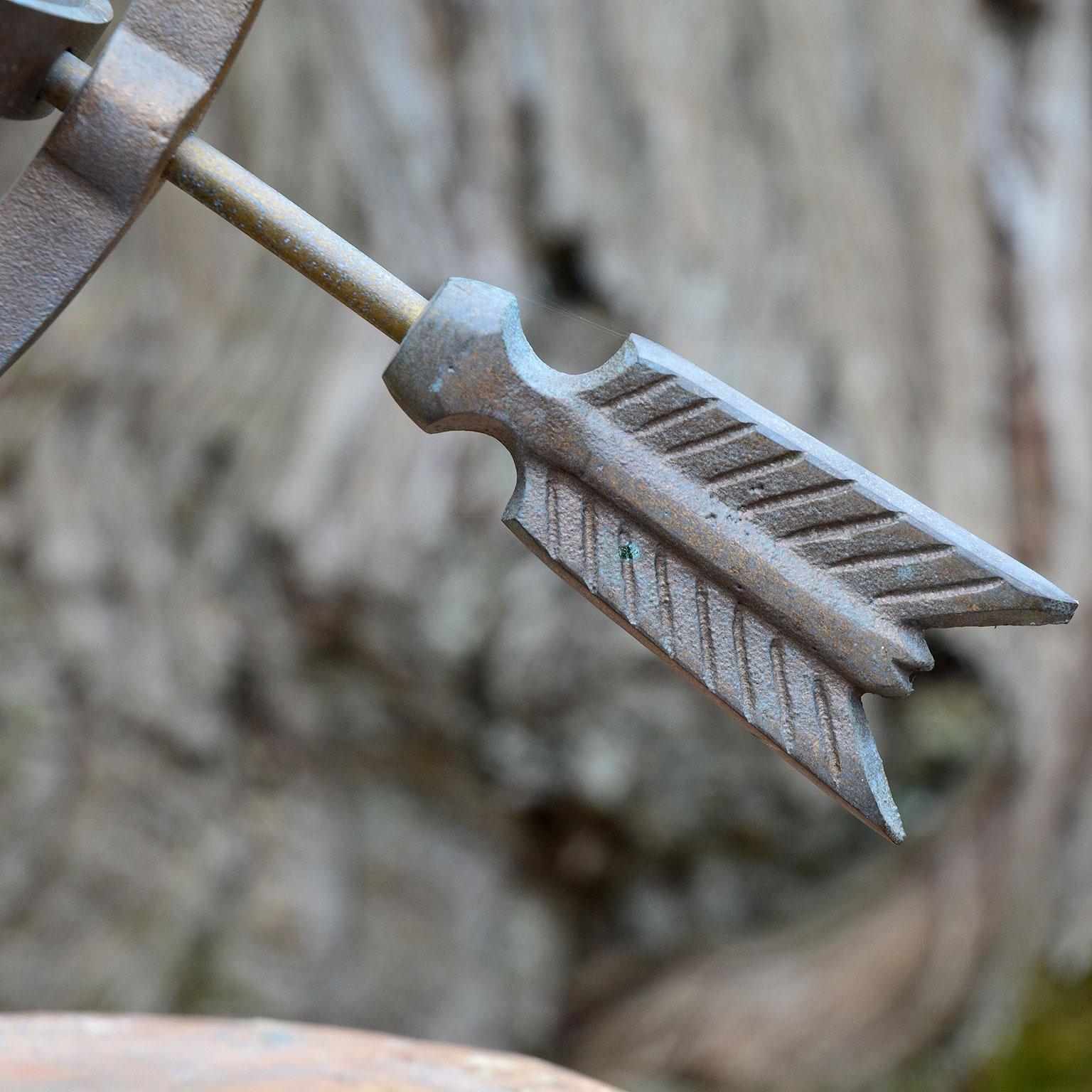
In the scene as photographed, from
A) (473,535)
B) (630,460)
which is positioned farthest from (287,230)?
(473,535)

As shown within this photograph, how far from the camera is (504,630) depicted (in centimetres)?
152

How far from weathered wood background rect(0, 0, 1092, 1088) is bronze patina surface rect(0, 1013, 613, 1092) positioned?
1.90ft

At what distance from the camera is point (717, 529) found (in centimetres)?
66

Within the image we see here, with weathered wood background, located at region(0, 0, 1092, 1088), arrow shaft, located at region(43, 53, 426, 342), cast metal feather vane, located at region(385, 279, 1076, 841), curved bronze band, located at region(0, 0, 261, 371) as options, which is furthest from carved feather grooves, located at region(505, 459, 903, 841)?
weathered wood background, located at region(0, 0, 1092, 1088)

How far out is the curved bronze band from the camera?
66 cm

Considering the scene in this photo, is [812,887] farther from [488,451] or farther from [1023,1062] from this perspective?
[488,451]

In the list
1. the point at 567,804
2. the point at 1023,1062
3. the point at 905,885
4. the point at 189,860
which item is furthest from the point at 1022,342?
the point at 189,860

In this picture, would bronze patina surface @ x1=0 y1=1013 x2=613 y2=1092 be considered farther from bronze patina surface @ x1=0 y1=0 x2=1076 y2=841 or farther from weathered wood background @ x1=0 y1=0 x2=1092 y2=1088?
weathered wood background @ x1=0 y1=0 x2=1092 y2=1088

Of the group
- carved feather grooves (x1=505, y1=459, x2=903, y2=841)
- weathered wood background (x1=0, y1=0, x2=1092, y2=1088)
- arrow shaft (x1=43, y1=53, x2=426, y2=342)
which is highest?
arrow shaft (x1=43, y1=53, x2=426, y2=342)

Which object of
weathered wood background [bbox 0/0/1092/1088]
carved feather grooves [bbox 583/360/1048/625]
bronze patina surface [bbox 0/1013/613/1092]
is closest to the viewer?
carved feather grooves [bbox 583/360/1048/625]

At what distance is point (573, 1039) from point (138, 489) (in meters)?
1.10

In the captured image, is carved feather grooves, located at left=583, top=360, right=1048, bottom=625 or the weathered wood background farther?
the weathered wood background

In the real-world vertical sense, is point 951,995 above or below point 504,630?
below

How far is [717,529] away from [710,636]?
6 centimetres
